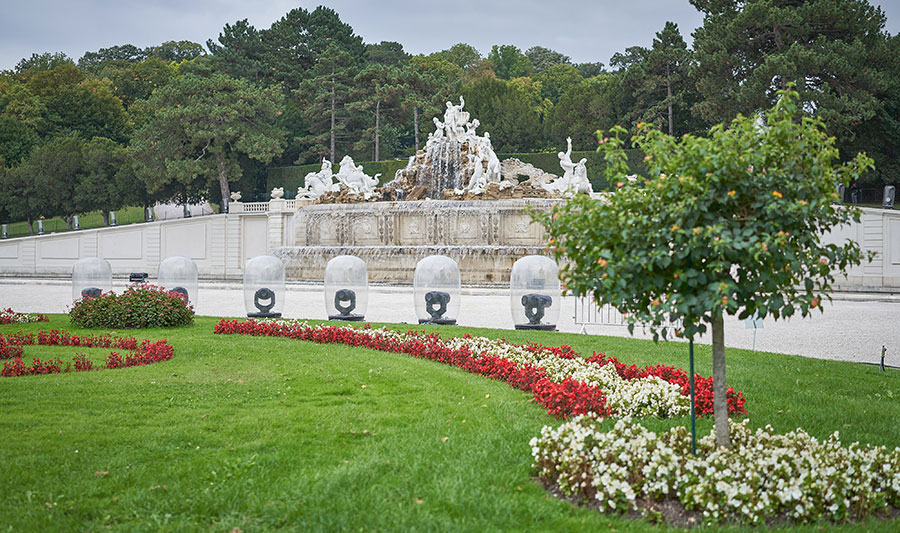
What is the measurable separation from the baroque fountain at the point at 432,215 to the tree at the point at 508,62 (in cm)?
3237

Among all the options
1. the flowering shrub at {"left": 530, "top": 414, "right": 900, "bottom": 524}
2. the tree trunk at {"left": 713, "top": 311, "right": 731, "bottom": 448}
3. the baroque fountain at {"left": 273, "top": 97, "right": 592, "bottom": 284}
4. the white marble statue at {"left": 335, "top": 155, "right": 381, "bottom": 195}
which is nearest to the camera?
the flowering shrub at {"left": 530, "top": 414, "right": 900, "bottom": 524}

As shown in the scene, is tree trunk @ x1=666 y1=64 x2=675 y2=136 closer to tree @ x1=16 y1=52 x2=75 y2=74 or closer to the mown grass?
the mown grass

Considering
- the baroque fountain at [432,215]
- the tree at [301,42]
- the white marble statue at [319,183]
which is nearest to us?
the baroque fountain at [432,215]

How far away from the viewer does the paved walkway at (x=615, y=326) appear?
11688 millimetres

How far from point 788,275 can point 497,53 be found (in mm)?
70576

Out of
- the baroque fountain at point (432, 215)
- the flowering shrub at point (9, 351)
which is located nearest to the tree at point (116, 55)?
the baroque fountain at point (432, 215)

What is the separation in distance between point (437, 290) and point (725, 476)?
1062 cm

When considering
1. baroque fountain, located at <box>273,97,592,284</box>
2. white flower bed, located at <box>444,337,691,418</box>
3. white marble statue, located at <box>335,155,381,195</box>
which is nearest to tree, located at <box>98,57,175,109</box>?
baroque fountain, located at <box>273,97,592,284</box>

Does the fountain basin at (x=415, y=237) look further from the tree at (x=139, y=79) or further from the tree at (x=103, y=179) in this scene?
the tree at (x=139, y=79)

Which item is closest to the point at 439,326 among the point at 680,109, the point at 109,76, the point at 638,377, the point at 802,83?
the point at 638,377

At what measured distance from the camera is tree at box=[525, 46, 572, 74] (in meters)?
76.3

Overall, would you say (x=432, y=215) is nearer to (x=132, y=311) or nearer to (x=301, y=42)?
(x=132, y=311)

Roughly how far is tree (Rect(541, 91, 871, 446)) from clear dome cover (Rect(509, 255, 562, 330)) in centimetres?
901

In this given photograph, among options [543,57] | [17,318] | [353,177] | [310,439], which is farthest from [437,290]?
[543,57]
